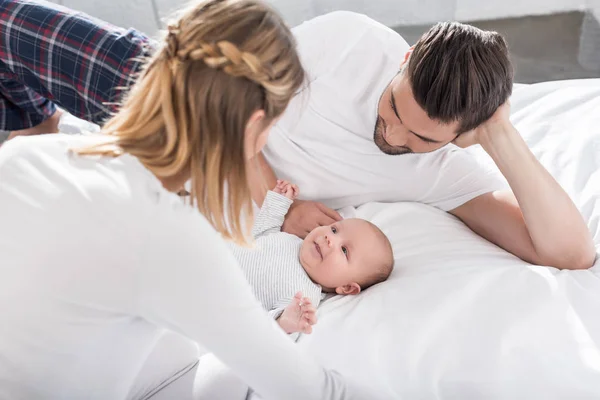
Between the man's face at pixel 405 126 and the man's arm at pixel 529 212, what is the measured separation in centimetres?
9

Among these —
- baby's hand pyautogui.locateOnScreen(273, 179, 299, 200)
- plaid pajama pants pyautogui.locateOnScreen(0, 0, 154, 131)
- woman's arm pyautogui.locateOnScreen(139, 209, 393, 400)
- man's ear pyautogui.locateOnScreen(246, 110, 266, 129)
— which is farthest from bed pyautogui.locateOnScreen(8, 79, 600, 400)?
plaid pajama pants pyautogui.locateOnScreen(0, 0, 154, 131)

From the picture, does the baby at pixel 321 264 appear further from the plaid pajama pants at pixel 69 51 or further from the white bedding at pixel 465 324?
the plaid pajama pants at pixel 69 51

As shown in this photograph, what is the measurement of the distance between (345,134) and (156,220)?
0.91 meters

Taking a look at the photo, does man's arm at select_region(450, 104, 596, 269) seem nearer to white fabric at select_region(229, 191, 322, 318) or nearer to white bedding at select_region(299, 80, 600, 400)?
white bedding at select_region(299, 80, 600, 400)

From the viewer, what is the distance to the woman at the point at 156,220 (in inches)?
31.0

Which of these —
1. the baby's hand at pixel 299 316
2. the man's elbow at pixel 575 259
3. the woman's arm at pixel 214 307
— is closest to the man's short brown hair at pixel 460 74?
the man's elbow at pixel 575 259

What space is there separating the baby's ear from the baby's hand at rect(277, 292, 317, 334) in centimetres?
18

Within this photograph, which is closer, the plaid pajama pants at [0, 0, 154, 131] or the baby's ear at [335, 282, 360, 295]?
the baby's ear at [335, 282, 360, 295]

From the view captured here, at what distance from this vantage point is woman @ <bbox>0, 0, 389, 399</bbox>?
0.79 meters

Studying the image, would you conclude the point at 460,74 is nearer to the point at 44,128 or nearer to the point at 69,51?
the point at 69,51

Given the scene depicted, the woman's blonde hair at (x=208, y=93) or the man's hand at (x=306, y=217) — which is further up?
the woman's blonde hair at (x=208, y=93)

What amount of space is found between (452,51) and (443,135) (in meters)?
0.18

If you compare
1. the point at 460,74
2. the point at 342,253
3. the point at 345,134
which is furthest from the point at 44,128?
the point at 460,74

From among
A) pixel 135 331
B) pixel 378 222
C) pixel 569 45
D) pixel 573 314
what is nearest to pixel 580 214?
pixel 573 314
